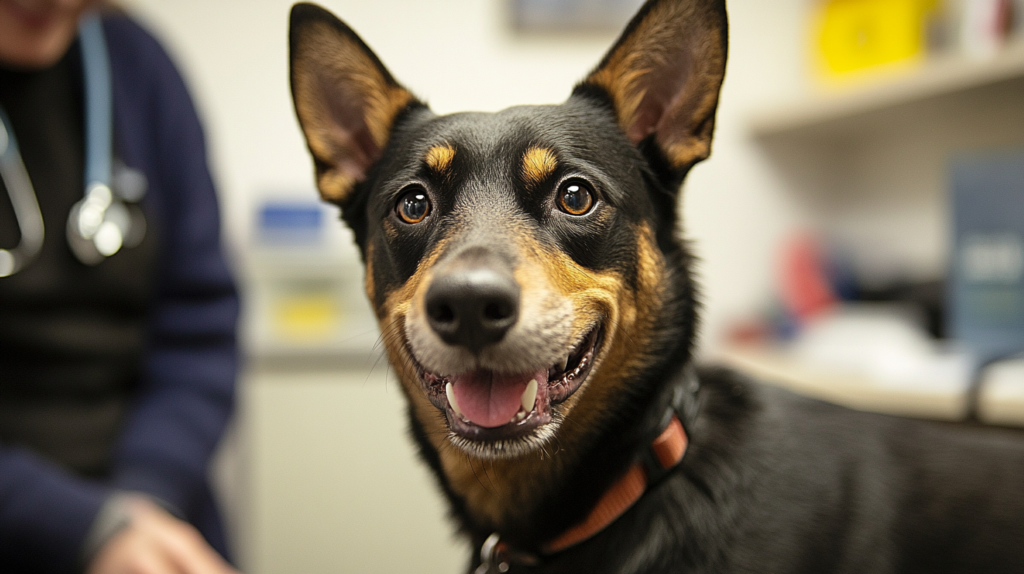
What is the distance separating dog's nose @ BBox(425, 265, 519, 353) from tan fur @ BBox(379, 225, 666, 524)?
5 centimetres

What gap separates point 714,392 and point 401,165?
45 centimetres

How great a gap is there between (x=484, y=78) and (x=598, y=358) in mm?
325

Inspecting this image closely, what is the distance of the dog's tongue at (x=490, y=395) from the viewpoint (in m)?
0.44

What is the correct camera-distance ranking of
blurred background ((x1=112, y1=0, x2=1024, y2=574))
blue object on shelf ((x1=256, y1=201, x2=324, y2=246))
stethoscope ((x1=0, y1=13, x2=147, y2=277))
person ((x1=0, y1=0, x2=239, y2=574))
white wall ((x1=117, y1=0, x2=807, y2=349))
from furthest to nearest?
blue object on shelf ((x1=256, y1=201, x2=324, y2=246)), stethoscope ((x1=0, y1=13, x2=147, y2=277)), person ((x1=0, y1=0, x2=239, y2=574)), blurred background ((x1=112, y1=0, x2=1024, y2=574)), white wall ((x1=117, y1=0, x2=807, y2=349))

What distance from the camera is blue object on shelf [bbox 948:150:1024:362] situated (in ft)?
3.78

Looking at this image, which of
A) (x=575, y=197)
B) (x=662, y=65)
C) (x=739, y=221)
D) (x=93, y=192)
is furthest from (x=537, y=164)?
(x=93, y=192)

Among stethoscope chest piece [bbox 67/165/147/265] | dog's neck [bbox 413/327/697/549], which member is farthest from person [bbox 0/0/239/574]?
dog's neck [bbox 413/327/697/549]

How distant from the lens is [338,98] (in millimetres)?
545

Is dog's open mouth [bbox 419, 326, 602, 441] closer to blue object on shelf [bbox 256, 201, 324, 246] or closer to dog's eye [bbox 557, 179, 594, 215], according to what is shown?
dog's eye [bbox 557, 179, 594, 215]

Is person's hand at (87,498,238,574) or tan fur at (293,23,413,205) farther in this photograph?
person's hand at (87,498,238,574)

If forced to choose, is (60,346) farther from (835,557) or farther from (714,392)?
(835,557)

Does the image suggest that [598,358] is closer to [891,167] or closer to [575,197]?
[575,197]

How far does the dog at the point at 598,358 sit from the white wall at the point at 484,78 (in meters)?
0.04

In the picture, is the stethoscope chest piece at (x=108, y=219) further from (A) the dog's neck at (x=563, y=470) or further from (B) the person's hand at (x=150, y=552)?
(A) the dog's neck at (x=563, y=470)
